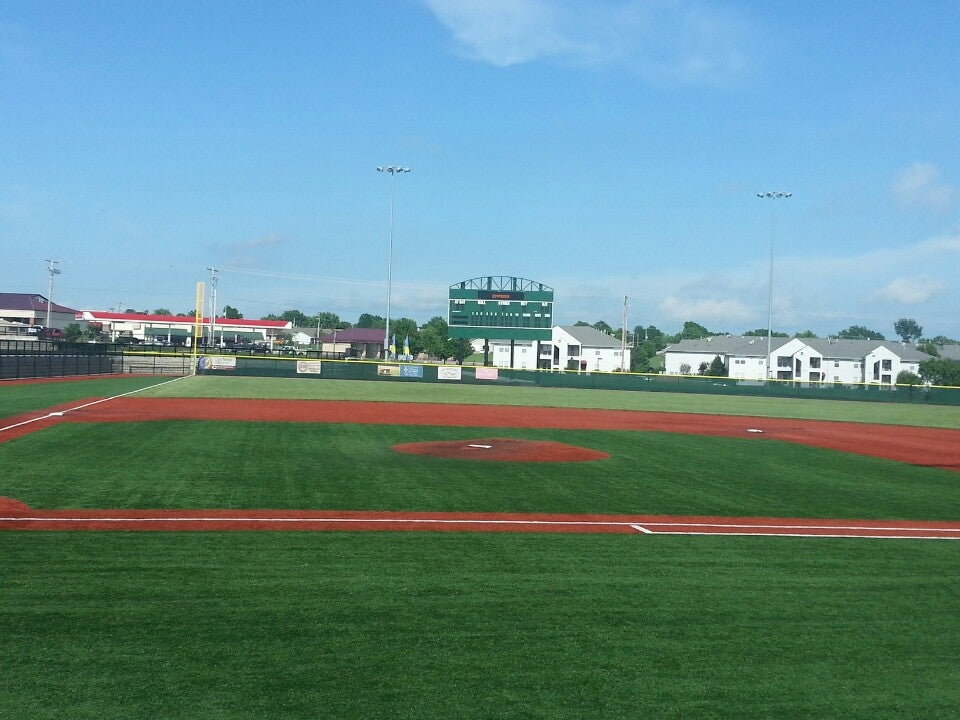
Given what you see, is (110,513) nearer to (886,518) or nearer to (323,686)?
(323,686)

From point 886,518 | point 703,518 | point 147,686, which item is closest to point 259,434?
point 703,518

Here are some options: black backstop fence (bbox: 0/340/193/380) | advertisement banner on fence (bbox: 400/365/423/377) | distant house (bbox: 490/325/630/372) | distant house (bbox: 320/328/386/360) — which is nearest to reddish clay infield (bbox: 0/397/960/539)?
black backstop fence (bbox: 0/340/193/380)

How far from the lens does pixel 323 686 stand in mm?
6438

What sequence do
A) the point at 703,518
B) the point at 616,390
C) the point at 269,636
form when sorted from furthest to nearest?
the point at 616,390 < the point at 703,518 < the point at 269,636

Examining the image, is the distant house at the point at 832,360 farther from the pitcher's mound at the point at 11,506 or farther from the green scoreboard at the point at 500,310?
the pitcher's mound at the point at 11,506

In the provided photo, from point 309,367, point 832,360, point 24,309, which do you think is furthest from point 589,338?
point 24,309

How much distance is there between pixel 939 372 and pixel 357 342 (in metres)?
83.1

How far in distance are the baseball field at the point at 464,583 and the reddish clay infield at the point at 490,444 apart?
0.33ft

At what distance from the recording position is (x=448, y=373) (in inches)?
2464

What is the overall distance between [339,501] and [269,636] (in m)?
6.97

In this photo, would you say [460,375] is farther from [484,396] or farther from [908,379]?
[908,379]

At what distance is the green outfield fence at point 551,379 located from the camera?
6138cm

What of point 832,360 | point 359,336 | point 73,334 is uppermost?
point 359,336

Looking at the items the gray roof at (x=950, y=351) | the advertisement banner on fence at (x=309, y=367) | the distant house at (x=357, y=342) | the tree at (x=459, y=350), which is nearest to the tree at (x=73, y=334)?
the distant house at (x=357, y=342)
